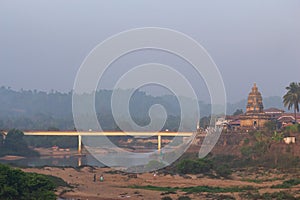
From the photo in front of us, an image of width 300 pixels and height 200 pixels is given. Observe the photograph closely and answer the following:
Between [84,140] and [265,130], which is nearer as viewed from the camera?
[265,130]

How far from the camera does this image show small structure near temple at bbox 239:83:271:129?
6744 centimetres

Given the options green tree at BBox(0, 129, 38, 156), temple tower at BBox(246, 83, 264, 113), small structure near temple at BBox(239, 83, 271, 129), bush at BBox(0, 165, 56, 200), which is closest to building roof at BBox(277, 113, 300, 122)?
small structure near temple at BBox(239, 83, 271, 129)

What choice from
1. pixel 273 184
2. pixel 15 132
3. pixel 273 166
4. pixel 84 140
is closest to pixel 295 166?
pixel 273 166

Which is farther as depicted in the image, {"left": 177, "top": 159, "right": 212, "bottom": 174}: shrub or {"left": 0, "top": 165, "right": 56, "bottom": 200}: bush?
{"left": 177, "top": 159, "right": 212, "bottom": 174}: shrub

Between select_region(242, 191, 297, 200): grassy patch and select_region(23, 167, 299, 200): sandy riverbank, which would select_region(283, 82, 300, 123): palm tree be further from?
select_region(242, 191, 297, 200): grassy patch

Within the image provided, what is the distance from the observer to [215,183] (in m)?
37.4

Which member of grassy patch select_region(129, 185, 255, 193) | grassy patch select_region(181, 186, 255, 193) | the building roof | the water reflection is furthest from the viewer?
the water reflection

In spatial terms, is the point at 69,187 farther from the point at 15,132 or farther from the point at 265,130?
the point at 15,132

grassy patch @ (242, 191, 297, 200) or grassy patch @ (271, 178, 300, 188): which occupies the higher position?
grassy patch @ (271, 178, 300, 188)

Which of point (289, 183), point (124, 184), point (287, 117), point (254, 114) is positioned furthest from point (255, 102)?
point (124, 184)

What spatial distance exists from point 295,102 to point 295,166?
14.8m

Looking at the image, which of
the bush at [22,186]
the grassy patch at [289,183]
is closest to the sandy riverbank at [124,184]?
the grassy patch at [289,183]

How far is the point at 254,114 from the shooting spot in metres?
67.7

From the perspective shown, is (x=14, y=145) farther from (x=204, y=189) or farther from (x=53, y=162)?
(x=204, y=189)
